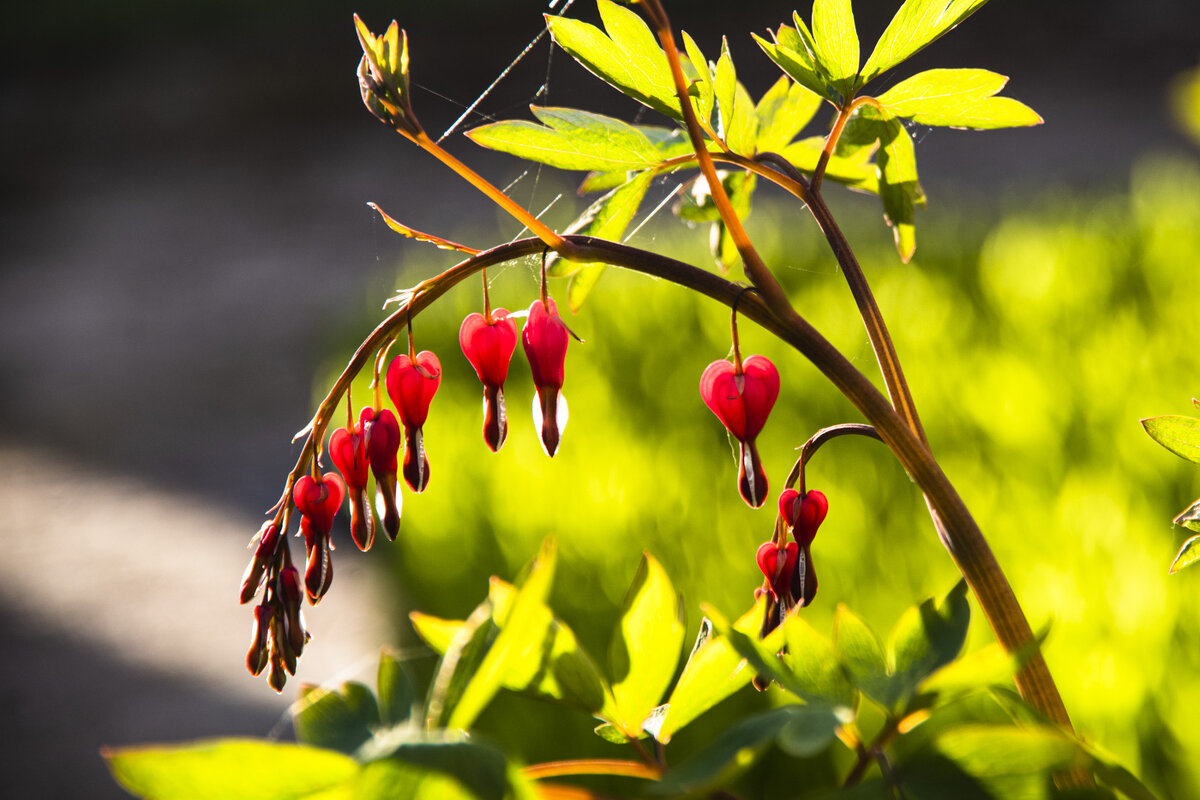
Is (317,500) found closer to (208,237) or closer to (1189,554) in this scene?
(1189,554)

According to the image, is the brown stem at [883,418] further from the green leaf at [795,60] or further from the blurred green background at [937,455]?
the blurred green background at [937,455]

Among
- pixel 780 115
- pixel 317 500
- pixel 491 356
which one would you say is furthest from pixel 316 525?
pixel 780 115

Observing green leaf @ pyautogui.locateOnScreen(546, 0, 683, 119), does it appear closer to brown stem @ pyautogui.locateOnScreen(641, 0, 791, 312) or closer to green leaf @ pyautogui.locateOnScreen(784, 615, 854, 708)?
brown stem @ pyautogui.locateOnScreen(641, 0, 791, 312)

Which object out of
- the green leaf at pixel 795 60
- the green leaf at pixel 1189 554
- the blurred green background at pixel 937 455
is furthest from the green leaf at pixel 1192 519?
the blurred green background at pixel 937 455

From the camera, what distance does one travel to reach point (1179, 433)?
1.53 ft

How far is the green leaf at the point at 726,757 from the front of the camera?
28 cm

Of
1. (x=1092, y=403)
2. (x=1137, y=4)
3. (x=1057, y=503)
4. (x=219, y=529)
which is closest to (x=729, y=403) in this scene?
(x=1057, y=503)

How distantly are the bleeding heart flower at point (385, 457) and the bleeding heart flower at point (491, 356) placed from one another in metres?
0.04

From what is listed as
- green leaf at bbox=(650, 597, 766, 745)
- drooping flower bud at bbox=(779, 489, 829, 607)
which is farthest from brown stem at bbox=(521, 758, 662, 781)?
drooping flower bud at bbox=(779, 489, 829, 607)

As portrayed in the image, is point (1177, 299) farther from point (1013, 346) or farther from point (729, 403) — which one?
point (729, 403)

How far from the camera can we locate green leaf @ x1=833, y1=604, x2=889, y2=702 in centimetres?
36

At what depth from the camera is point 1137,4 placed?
10.7m

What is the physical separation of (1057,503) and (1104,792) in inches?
62.1

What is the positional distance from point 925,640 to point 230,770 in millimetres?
237
